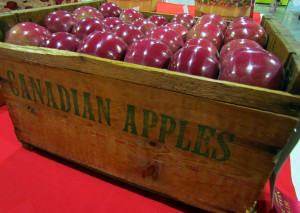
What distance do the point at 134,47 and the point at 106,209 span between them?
58 cm

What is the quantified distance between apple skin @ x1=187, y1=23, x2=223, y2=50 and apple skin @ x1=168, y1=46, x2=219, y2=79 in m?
0.38

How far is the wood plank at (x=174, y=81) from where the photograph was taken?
50 cm

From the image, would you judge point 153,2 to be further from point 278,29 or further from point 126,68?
point 126,68

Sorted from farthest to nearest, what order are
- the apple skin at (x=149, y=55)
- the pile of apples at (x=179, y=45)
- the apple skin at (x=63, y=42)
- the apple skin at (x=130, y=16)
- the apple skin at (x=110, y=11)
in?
1. the apple skin at (x=110, y=11)
2. the apple skin at (x=130, y=16)
3. the apple skin at (x=63, y=42)
4. the apple skin at (x=149, y=55)
5. the pile of apples at (x=179, y=45)

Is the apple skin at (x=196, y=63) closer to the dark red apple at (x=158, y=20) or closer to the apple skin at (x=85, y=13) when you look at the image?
the dark red apple at (x=158, y=20)

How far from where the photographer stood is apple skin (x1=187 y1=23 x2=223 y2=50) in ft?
3.42

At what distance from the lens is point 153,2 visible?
2.53 meters

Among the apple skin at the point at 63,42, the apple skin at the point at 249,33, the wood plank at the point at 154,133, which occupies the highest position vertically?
the apple skin at the point at 249,33

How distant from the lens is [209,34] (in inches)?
41.4

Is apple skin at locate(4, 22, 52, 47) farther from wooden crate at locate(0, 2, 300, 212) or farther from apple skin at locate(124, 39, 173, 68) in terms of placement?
apple skin at locate(124, 39, 173, 68)

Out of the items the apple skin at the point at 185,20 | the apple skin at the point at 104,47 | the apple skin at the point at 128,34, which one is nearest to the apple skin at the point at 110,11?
the apple skin at the point at 185,20

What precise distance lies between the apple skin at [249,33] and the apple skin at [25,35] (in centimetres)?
89

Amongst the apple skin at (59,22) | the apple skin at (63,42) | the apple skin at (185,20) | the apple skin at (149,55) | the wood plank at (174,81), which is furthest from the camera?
the apple skin at (185,20)

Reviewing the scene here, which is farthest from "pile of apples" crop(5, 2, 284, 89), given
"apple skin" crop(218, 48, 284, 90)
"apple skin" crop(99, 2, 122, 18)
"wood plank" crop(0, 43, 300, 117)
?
"apple skin" crop(99, 2, 122, 18)
